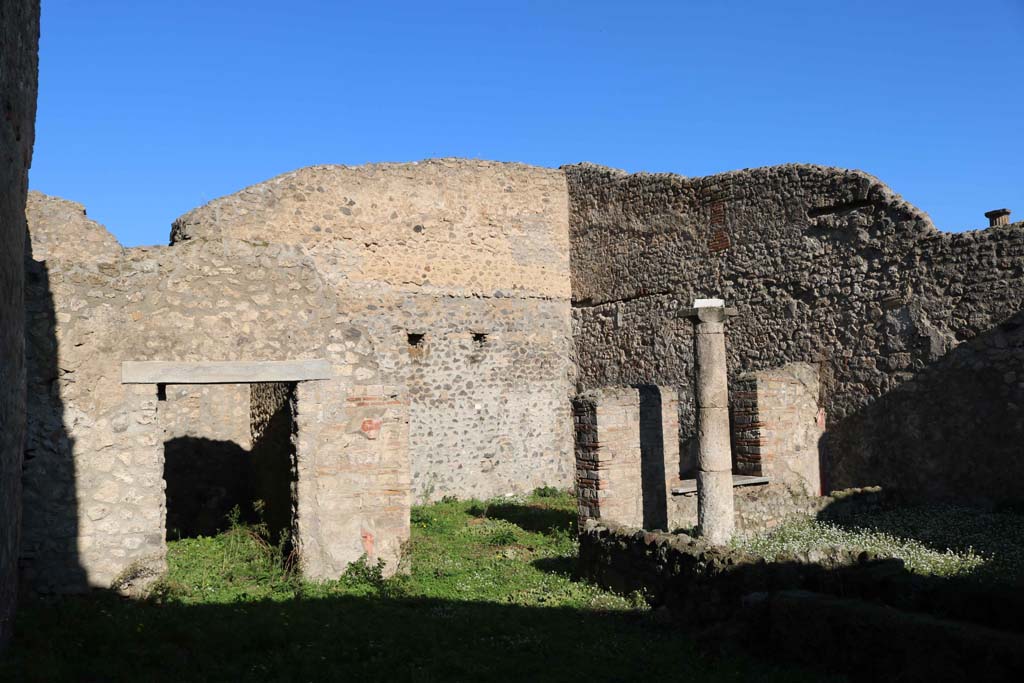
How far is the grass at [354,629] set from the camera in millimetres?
5473

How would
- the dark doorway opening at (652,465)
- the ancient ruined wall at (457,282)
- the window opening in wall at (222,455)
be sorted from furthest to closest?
the ancient ruined wall at (457,282) → the dark doorway opening at (652,465) → the window opening in wall at (222,455)

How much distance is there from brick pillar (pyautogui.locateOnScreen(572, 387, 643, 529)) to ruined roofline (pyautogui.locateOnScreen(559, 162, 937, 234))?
4.40 metres

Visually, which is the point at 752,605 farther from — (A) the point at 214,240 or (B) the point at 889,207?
(B) the point at 889,207

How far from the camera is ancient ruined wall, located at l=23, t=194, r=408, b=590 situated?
23.5 ft

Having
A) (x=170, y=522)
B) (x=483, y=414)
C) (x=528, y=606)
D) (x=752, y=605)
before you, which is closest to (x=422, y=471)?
(x=483, y=414)

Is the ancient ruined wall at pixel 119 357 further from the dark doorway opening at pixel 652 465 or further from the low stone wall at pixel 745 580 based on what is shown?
the dark doorway opening at pixel 652 465

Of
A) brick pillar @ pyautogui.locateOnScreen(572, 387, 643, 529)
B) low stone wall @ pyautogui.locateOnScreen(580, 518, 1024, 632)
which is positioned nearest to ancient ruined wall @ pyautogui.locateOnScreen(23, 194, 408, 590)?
low stone wall @ pyautogui.locateOnScreen(580, 518, 1024, 632)

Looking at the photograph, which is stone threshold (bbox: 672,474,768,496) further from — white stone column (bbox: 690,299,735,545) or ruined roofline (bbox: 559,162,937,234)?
ruined roofline (bbox: 559,162,937,234)

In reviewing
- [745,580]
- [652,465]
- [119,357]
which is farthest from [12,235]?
[652,465]

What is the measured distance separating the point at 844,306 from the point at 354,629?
8426mm

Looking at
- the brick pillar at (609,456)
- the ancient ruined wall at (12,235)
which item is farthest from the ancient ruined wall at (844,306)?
the ancient ruined wall at (12,235)

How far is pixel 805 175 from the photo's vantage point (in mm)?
12578

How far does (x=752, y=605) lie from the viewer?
5926 millimetres

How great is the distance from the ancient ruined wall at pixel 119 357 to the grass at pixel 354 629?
0.47 metres
